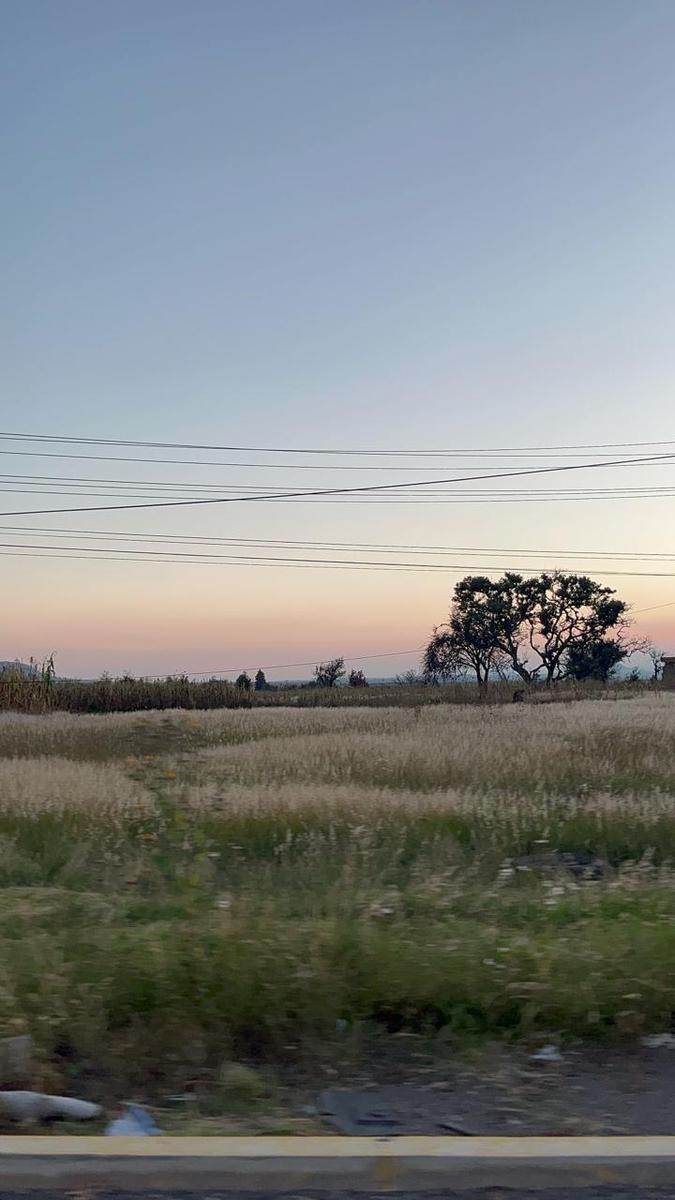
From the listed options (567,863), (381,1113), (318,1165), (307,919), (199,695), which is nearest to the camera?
(318,1165)

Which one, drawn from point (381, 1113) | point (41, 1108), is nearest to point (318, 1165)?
point (381, 1113)

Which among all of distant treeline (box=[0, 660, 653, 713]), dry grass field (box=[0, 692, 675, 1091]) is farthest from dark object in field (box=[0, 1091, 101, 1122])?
distant treeline (box=[0, 660, 653, 713])

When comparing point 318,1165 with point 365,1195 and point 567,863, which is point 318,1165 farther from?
point 567,863

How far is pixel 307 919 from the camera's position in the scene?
225 inches

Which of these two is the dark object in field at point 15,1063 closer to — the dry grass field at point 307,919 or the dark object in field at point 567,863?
the dry grass field at point 307,919

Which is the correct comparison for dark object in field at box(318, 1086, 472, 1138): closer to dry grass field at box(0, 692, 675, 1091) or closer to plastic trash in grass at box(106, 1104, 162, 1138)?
dry grass field at box(0, 692, 675, 1091)

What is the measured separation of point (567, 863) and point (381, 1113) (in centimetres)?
557

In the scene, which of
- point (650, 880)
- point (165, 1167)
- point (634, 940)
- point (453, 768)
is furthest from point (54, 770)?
point (165, 1167)

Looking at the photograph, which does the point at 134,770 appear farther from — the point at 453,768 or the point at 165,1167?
the point at 453,768

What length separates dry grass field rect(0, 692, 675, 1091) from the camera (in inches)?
184

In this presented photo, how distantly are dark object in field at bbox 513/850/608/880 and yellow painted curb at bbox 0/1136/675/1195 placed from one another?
15.8 ft

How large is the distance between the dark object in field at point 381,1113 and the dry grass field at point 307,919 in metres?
0.38

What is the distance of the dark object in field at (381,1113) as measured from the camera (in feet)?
12.8

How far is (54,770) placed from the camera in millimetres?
15648
